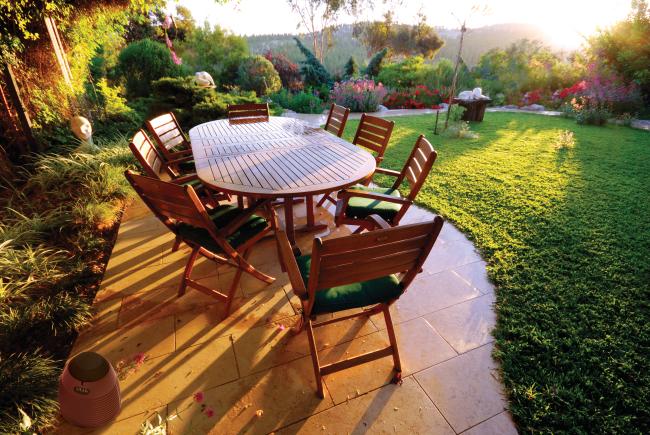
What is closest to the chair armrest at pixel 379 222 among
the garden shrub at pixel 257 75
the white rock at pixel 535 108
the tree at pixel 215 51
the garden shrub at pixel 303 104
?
the garden shrub at pixel 303 104

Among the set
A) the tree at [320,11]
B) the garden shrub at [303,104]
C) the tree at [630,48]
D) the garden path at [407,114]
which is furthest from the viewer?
the tree at [320,11]

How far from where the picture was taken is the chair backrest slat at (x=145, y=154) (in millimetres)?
2213

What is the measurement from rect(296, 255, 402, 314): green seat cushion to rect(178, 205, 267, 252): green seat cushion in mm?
637

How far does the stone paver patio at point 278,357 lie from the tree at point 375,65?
12991mm

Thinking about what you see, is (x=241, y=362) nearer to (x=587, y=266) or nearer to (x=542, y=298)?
(x=542, y=298)

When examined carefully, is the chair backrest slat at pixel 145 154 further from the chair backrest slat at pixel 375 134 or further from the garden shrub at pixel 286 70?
the garden shrub at pixel 286 70

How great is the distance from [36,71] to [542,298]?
6342mm

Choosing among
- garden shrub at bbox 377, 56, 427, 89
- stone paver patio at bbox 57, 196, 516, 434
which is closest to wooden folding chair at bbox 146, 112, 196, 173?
stone paver patio at bbox 57, 196, 516, 434

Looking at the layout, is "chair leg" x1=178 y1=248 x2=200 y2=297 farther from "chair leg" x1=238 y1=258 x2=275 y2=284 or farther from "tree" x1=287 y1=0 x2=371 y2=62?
"tree" x1=287 y1=0 x2=371 y2=62

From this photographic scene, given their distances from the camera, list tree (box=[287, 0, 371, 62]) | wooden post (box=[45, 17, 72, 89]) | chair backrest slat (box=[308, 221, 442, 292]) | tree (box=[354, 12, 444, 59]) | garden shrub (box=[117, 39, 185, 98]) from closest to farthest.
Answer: chair backrest slat (box=[308, 221, 442, 292]) < wooden post (box=[45, 17, 72, 89]) < garden shrub (box=[117, 39, 185, 98]) < tree (box=[287, 0, 371, 62]) < tree (box=[354, 12, 444, 59])

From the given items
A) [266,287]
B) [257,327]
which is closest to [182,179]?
[266,287]

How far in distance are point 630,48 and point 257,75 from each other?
1168cm

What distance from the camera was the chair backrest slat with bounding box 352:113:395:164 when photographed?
2.98 m

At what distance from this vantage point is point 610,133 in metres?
6.99
